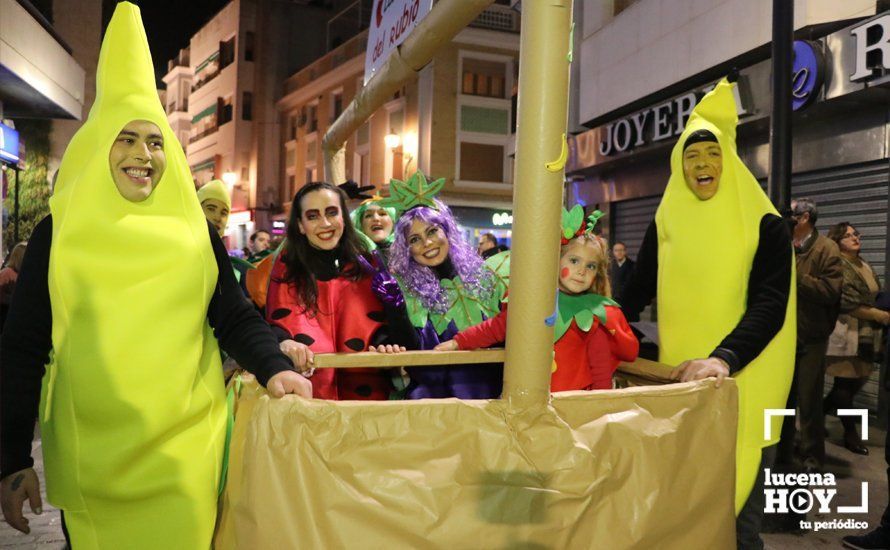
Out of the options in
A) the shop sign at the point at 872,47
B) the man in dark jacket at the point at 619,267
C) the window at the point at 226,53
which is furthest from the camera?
the window at the point at 226,53

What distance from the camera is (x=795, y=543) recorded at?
12.6 ft

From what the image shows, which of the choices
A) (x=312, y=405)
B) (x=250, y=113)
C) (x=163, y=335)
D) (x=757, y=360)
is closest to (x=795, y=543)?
(x=757, y=360)

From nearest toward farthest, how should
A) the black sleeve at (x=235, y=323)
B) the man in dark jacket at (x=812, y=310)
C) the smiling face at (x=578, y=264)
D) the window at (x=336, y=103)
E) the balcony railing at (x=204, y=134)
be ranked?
the black sleeve at (x=235, y=323) < the smiling face at (x=578, y=264) < the man in dark jacket at (x=812, y=310) < the window at (x=336, y=103) < the balcony railing at (x=204, y=134)

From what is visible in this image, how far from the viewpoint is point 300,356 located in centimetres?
215

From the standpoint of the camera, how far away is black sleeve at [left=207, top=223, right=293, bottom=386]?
2.08 meters

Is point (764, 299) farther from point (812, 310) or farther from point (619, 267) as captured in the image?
point (619, 267)

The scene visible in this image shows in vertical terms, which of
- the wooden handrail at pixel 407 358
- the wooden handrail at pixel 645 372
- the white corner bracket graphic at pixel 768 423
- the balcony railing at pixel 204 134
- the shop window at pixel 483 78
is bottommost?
the white corner bracket graphic at pixel 768 423

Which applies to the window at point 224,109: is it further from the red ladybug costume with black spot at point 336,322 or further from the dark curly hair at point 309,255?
the red ladybug costume with black spot at point 336,322

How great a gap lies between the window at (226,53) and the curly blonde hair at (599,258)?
3770 centimetres

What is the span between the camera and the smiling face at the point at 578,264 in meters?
3.02

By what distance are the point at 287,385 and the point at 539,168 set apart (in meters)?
0.88

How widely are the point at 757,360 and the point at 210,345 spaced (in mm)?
1979

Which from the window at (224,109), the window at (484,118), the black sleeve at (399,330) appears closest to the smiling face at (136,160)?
the black sleeve at (399,330)

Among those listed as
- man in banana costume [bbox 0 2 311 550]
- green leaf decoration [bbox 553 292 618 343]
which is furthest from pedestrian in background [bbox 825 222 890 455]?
man in banana costume [bbox 0 2 311 550]
